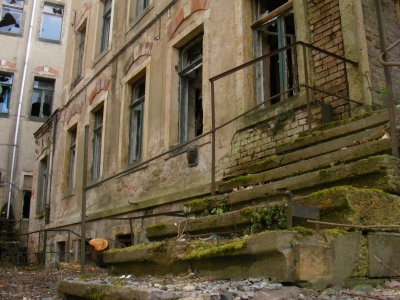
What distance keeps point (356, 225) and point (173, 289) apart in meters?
1.28

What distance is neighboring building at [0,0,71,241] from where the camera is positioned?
60.1ft

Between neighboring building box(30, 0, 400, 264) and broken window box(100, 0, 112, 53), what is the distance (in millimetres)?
36

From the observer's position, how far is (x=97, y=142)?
12086mm

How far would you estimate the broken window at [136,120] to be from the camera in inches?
396

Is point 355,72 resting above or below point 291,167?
above

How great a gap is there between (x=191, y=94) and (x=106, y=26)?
5.41 m

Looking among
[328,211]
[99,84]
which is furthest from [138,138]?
[328,211]

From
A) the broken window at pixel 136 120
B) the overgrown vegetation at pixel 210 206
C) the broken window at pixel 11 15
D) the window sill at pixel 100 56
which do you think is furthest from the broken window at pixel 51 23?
→ the overgrown vegetation at pixel 210 206

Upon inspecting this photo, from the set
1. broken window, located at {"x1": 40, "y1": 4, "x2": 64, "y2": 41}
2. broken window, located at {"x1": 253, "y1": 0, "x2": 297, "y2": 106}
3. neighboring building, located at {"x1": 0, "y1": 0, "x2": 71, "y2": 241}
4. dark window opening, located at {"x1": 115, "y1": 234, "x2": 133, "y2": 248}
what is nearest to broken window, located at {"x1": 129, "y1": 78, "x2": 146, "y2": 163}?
dark window opening, located at {"x1": 115, "y1": 234, "x2": 133, "y2": 248}

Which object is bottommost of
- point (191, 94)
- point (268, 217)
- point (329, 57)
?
point (268, 217)

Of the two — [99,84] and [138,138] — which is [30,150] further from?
[138,138]

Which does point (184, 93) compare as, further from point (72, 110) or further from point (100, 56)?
point (72, 110)

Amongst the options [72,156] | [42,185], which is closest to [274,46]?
[72,156]

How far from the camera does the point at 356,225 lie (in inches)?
124
